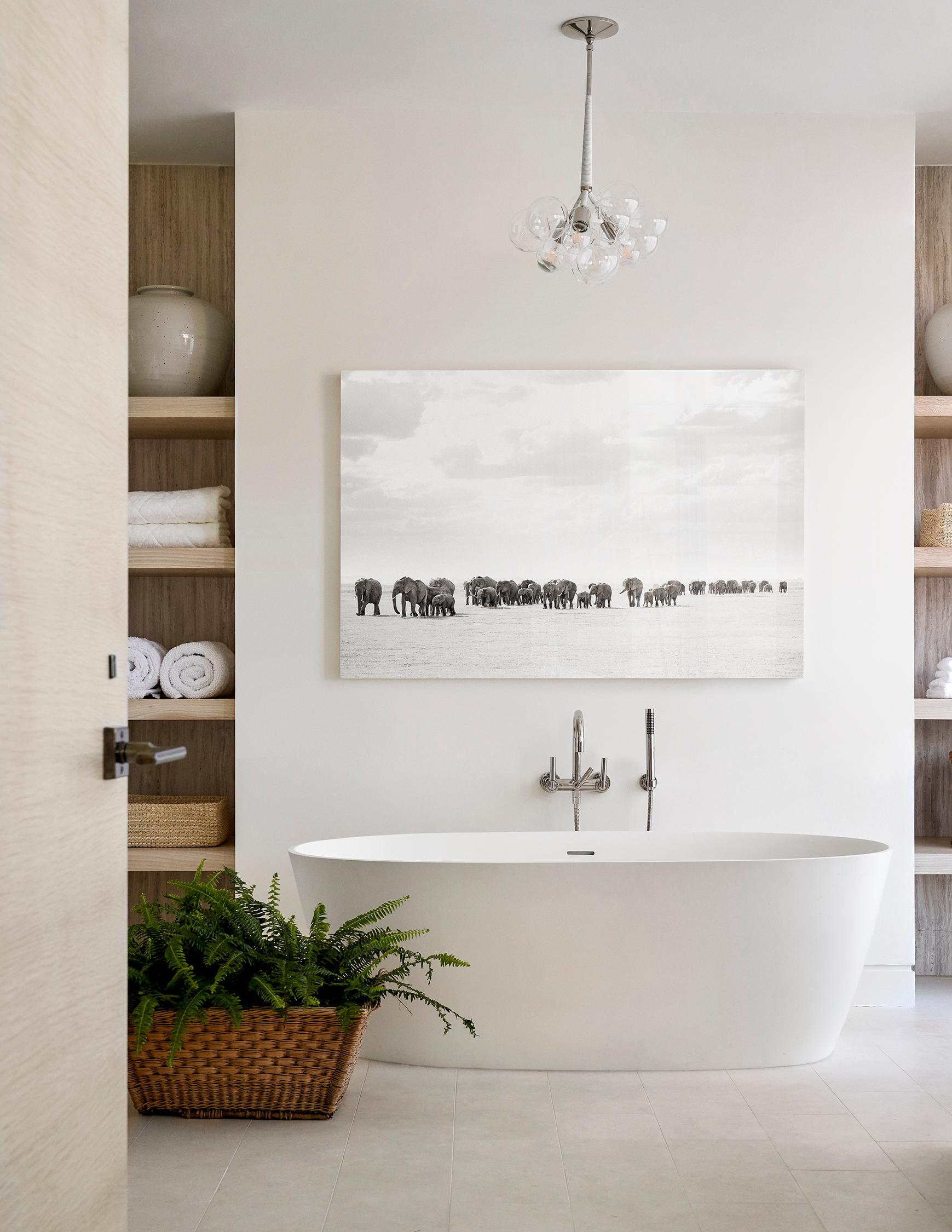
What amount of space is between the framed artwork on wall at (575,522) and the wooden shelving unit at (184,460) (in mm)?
629

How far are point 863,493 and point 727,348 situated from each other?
0.66 m

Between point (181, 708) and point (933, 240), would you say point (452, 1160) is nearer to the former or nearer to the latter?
point (181, 708)

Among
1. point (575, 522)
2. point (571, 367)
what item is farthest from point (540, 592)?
point (571, 367)

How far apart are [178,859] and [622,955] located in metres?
1.52

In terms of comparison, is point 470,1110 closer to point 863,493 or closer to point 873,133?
point 863,493

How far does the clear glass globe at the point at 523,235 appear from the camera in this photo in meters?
3.01

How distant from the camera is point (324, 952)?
114 inches

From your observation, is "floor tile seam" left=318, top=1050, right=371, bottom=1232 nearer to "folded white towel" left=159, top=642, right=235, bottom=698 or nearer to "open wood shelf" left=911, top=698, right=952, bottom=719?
"folded white towel" left=159, top=642, right=235, bottom=698

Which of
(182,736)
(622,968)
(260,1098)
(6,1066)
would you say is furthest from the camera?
(182,736)

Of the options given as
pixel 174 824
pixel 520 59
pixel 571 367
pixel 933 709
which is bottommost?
pixel 174 824

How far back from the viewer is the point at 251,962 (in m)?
2.82

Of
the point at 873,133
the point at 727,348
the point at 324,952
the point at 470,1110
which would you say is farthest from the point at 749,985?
the point at 873,133

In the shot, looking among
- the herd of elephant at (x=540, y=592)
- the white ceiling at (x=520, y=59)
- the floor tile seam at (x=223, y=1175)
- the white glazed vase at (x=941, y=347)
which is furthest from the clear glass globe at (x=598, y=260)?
the floor tile seam at (x=223, y=1175)

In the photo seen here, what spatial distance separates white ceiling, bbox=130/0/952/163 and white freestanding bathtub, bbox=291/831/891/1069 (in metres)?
2.33
